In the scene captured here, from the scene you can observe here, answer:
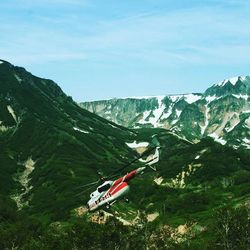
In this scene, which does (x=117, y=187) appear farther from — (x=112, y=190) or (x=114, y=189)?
(x=112, y=190)

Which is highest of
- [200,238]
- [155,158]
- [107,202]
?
[155,158]

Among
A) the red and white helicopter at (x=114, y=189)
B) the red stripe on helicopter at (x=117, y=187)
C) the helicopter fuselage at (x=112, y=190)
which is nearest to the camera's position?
the red and white helicopter at (x=114, y=189)

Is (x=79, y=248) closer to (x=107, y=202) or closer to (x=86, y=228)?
(x=86, y=228)

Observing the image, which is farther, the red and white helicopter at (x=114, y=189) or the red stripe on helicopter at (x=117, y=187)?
the red stripe on helicopter at (x=117, y=187)

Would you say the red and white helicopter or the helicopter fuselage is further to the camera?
the helicopter fuselage

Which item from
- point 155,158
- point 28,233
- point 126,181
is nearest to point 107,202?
point 126,181

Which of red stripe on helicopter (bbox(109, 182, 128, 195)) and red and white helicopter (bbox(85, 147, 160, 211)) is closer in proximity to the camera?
red and white helicopter (bbox(85, 147, 160, 211))

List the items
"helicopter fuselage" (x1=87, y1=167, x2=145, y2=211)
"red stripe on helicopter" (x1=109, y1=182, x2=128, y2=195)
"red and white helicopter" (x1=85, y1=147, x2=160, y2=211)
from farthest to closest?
"red stripe on helicopter" (x1=109, y1=182, x2=128, y2=195) < "helicopter fuselage" (x1=87, y1=167, x2=145, y2=211) < "red and white helicopter" (x1=85, y1=147, x2=160, y2=211)

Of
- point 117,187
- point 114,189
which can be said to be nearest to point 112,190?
point 114,189

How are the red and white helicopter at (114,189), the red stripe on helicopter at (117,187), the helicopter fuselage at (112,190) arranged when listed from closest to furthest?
the red and white helicopter at (114,189)
the helicopter fuselage at (112,190)
the red stripe on helicopter at (117,187)

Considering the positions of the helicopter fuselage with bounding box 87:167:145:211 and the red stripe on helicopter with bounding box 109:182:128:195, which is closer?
the helicopter fuselage with bounding box 87:167:145:211

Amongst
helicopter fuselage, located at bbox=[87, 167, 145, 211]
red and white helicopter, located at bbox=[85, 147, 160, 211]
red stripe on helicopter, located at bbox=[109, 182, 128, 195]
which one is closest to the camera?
red and white helicopter, located at bbox=[85, 147, 160, 211]
